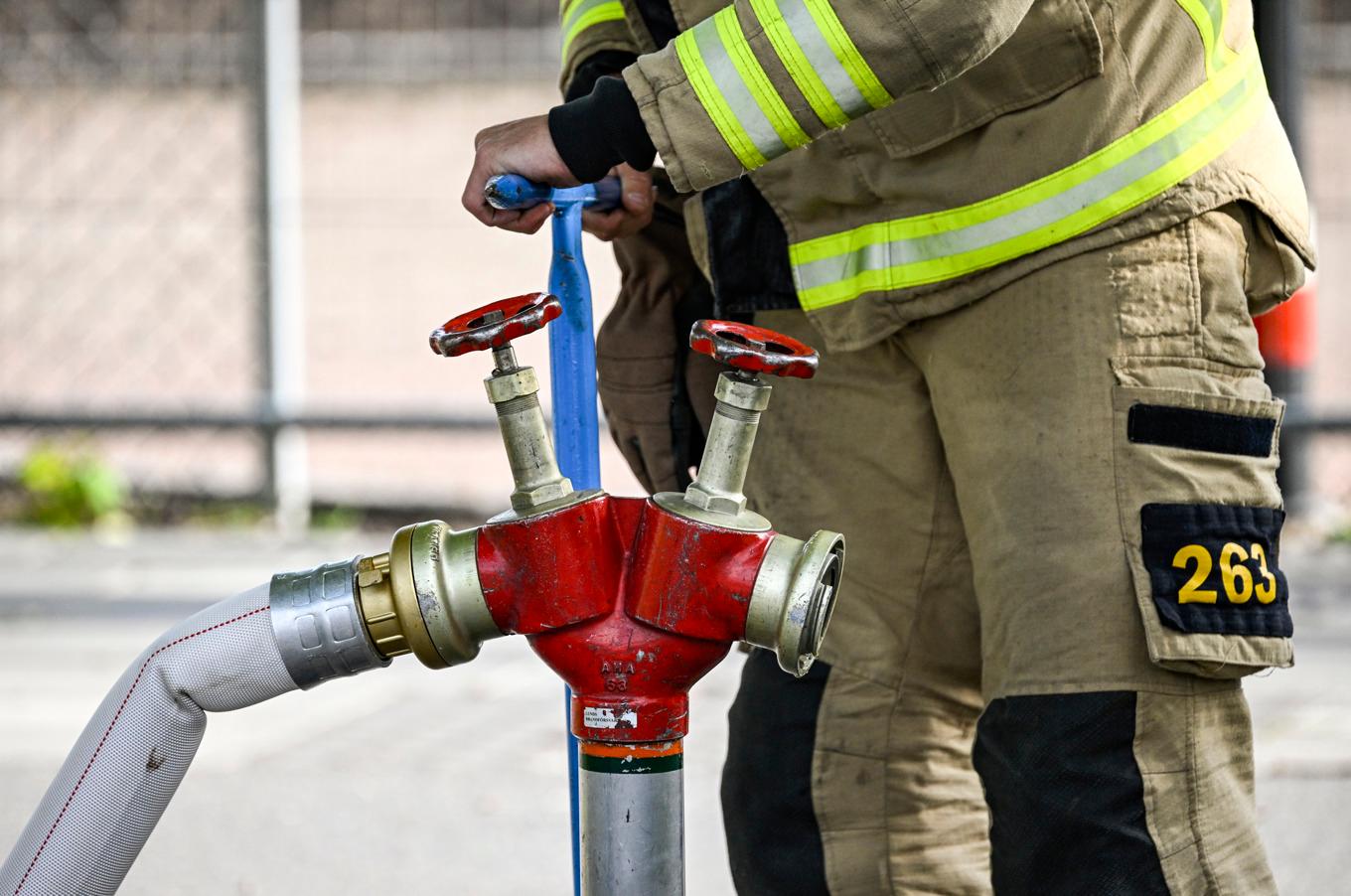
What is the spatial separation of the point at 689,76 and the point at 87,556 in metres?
4.94

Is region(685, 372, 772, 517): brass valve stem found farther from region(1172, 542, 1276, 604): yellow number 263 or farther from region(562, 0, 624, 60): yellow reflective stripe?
region(562, 0, 624, 60): yellow reflective stripe

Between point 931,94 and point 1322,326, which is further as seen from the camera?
point 1322,326

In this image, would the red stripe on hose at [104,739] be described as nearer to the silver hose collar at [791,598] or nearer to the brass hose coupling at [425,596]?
the brass hose coupling at [425,596]

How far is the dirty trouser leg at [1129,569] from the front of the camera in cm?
155


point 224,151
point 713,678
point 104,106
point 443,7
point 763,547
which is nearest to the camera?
point 763,547

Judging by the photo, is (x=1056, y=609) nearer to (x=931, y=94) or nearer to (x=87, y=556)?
(x=931, y=94)

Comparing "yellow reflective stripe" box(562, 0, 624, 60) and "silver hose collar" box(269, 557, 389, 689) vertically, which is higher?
"yellow reflective stripe" box(562, 0, 624, 60)

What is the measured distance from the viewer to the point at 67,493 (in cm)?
650

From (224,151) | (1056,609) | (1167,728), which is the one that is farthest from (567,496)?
(224,151)

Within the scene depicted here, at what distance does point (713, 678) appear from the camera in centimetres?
440

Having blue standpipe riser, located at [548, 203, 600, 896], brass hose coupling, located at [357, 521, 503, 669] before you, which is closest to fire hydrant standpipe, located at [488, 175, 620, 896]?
blue standpipe riser, located at [548, 203, 600, 896]

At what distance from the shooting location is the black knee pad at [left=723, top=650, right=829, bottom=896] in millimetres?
1910

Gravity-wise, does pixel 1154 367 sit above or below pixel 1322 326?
below

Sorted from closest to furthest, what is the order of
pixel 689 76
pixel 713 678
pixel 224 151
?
pixel 689 76, pixel 713 678, pixel 224 151
